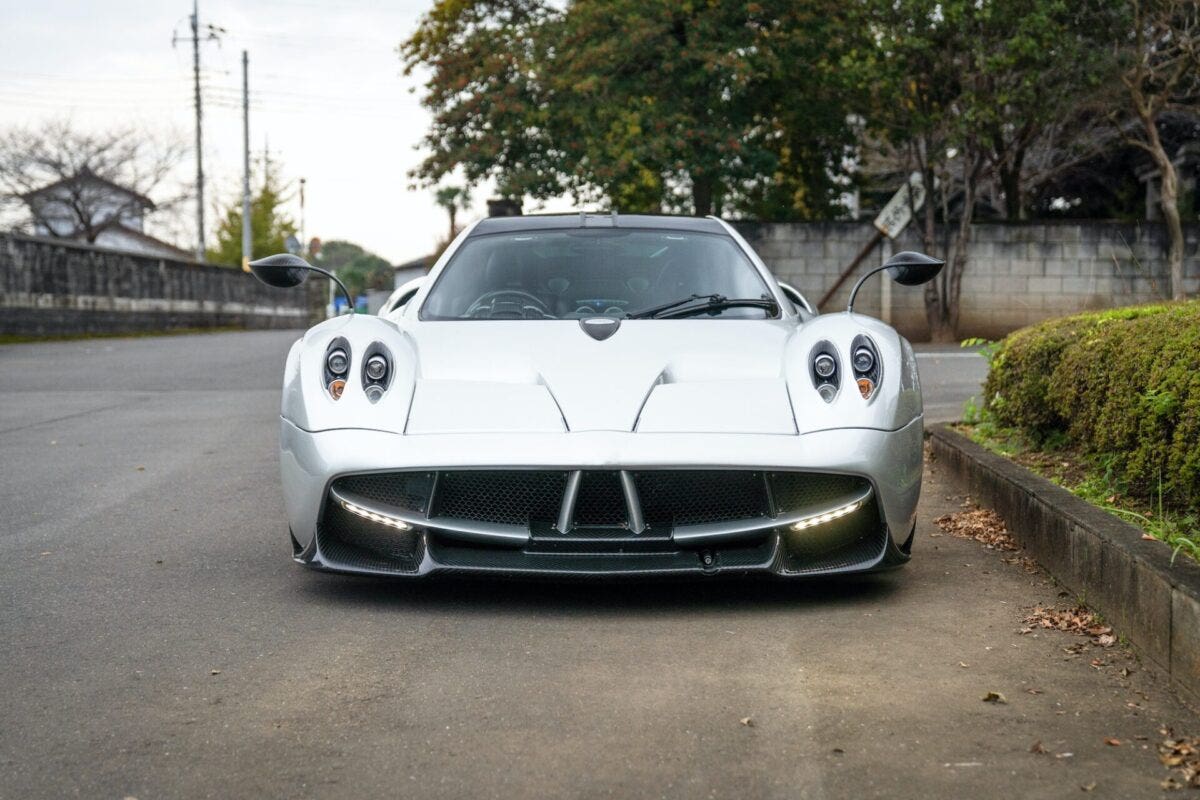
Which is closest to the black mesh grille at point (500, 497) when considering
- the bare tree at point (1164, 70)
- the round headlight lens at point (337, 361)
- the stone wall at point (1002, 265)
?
the round headlight lens at point (337, 361)

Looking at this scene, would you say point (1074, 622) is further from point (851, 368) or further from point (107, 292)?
point (107, 292)

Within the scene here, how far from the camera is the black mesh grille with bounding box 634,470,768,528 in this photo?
3908 mm

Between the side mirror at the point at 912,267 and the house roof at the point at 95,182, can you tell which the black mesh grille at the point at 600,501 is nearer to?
the side mirror at the point at 912,267

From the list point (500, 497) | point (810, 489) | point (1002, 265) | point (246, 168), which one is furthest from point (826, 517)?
point (246, 168)

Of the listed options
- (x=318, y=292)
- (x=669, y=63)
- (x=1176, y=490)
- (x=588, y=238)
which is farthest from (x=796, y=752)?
(x=318, y=292)

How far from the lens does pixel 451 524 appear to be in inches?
154

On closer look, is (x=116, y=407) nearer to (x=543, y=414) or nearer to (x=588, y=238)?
(x=588, y=238)

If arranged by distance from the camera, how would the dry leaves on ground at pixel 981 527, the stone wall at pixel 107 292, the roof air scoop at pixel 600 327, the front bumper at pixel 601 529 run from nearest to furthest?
the front bumper at pixel 601 529
the roof air scoop at pixel 600 327
the dry leaves on ground at pixel 981 527
the stone wall at pixel 107 292

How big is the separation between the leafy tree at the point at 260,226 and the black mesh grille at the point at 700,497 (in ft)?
211

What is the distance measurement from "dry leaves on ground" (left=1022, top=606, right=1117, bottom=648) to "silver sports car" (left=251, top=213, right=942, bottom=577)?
444 millimetres

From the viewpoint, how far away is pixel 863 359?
13.9ft

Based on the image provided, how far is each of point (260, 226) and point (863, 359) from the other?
66490 mm

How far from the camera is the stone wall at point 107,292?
24.8 meters

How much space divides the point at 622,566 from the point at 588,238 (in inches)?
75.0
